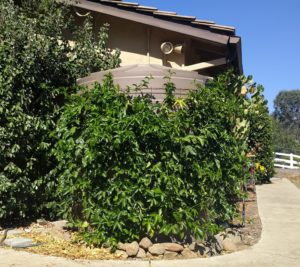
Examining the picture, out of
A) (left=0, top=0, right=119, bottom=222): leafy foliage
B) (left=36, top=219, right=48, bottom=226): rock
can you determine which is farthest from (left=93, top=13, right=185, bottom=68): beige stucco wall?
(left=36, top=219, right=48, bottom=226): rock

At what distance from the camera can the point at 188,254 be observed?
6.26 meters

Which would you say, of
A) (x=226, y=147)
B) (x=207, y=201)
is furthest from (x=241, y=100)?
(x=207, y=201)

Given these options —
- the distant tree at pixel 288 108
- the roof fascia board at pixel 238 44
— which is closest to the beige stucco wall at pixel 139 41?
the roof fascia board at pixel 238 44

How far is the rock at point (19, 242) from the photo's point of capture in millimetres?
6418

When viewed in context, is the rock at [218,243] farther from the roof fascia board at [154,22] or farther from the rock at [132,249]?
the roof fascia board at [154,22]

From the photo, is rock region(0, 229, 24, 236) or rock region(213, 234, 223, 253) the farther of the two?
rock region(0, 229, 24, 236)

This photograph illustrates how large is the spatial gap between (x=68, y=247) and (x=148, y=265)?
1.29 m

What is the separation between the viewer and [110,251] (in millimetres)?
6172

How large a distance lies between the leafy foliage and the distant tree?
106379mm

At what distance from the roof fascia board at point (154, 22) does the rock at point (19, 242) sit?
16.0 feet

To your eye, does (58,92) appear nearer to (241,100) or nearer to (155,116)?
(155,116)

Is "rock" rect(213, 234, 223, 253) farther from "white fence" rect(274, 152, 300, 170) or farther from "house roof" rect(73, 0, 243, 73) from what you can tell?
"white fence" rect(274, 152, 300, 170)

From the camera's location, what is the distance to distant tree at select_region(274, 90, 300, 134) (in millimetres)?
110562

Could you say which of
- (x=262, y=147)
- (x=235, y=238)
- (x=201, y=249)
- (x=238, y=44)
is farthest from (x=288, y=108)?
(x=201, y=249)
